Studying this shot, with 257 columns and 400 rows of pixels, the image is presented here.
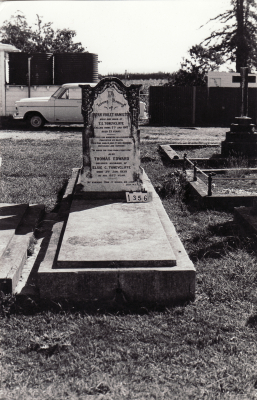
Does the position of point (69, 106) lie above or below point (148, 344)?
above

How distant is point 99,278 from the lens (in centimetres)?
429

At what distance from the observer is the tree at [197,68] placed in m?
25.9

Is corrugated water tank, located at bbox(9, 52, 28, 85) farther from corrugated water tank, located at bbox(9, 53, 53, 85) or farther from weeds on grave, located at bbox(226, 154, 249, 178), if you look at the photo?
weeds on grave, located at bbox(226, 154, 249, 178)

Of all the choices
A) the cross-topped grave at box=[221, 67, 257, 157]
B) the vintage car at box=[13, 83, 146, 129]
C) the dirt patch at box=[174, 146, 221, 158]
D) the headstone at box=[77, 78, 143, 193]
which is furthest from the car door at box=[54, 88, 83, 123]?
the headstone at box=[77, 78, 143, 193]

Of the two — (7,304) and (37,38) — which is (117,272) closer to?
(7,304)

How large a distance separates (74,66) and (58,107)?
222 inches

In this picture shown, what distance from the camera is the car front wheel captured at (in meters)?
19.8

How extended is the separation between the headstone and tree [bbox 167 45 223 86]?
19.9 meters

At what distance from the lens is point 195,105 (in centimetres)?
2348

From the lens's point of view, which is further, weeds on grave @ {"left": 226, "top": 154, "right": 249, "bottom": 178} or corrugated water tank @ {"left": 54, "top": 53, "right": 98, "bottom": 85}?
corrugated water tank @ {"left": 54, "top": 53, "right": 98, "bottom": 85}

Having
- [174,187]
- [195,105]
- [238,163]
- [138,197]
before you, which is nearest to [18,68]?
[195,105]

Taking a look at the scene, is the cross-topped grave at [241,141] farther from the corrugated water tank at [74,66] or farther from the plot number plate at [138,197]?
the corrugated water tank at [74,66]

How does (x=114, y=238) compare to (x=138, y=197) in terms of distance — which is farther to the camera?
(x=138, y=197)

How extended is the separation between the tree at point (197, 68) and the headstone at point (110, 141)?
784 inches
